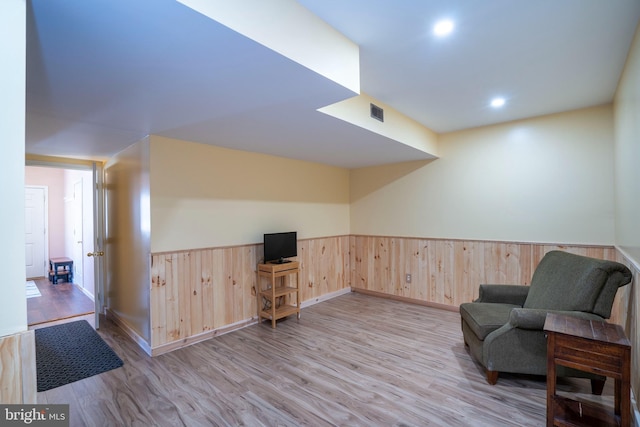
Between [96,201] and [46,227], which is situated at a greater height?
[96,201]

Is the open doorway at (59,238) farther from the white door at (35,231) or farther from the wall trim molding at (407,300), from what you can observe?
the wall trim molding at (407,300)

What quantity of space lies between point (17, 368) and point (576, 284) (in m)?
3.22

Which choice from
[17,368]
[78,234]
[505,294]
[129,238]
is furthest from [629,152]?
[78,234]

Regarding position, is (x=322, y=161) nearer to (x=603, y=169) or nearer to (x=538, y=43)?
(x=538, y=43)

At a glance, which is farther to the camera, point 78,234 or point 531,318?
point 78,234

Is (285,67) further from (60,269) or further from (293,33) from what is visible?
(60,269)

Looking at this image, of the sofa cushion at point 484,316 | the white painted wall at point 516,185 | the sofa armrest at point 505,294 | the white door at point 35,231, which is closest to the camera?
the sofa cushion at point 484,316

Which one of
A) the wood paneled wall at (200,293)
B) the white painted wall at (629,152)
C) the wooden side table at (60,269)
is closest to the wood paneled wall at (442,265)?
the white painted wall at (629,152)

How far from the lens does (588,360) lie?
5.48 ft

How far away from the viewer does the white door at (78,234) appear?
5164 mm

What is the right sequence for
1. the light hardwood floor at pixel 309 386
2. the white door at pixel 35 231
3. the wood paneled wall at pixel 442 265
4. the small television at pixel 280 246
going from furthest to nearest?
the white door at pixel 35 231 < the small television at pixel 280 246 < the wood paneled wall at pixel 442 265 < the light hardwood floor at pixel 309 386

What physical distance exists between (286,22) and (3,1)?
1.05 m

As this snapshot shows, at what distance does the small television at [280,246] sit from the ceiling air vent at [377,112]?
74.8 inches

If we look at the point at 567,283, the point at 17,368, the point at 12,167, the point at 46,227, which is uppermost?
the point at 12,167
